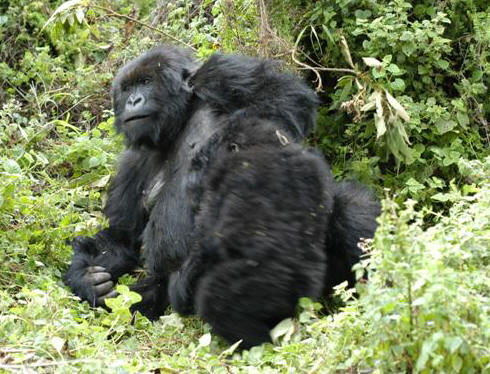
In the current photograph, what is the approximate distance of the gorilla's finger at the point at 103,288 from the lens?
18.7 feet

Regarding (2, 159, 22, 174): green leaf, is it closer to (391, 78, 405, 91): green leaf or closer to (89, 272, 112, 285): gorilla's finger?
(89, 272, 112, 285): gorilla's finger

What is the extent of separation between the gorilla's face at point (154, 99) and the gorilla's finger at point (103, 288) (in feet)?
2.95

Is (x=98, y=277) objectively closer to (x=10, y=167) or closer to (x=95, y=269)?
(x=95, y=269)

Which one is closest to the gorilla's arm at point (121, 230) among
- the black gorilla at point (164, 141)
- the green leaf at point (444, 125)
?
the black gorilla at point (164, 141)

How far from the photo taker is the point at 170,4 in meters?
8.12

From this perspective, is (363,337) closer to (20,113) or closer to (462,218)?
(462,218)

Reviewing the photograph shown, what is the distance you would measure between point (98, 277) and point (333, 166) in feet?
6.09

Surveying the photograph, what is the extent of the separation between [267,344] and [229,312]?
244 millimetres

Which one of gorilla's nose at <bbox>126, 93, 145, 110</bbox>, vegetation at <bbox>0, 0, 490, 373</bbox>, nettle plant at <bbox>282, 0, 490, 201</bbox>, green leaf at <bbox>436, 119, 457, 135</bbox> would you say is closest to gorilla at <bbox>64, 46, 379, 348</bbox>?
gorilla's nose at <bbox>126, 93, 145, 110</bbox>

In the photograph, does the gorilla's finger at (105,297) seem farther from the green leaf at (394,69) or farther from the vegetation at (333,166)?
the green leaf at (394,69)

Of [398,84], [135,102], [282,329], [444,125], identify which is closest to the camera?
A: [282,329]

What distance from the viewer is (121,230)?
6047 millimetres

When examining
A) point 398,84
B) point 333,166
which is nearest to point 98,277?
point 333,166

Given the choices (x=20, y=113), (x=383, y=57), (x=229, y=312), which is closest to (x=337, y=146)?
(x=383, y=57)
